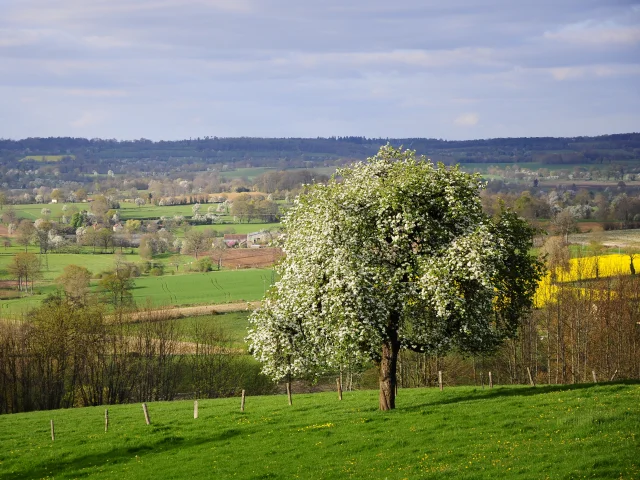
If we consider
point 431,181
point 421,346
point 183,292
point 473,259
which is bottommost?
point 183,292

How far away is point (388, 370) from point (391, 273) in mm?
4709

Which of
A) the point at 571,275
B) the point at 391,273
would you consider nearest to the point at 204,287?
the point at 571,275

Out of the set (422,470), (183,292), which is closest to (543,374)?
(422,470)

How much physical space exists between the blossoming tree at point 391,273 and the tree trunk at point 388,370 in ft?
0.19

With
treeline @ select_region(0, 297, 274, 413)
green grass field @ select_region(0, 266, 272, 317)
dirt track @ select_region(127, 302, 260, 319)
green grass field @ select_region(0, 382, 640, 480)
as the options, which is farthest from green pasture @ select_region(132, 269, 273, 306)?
green grass field @ select_region(0, 382, 640, 480)

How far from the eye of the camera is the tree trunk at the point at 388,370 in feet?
109

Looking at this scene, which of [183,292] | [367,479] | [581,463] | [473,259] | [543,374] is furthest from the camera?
[183,292]

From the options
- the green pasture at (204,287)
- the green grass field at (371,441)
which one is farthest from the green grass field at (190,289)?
the green grass field at (371,441)

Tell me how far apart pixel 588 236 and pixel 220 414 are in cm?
11718

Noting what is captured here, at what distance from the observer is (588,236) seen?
140m

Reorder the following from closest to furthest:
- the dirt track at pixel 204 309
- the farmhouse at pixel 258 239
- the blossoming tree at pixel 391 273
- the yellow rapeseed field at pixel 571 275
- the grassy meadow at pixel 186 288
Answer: the blossoming tree at pixel 391 273 → the yellow rapeseed field at pixel 571 275 → the dirt track at pixel 204 309 → the grassy meadow at pixel 186 288 → the farmhouse at pixel 258 239

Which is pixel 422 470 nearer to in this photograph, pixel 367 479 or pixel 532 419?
pixel 367 479

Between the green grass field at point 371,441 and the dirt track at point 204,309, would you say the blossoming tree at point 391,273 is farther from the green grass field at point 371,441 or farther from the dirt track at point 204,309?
the dirt track at point 204,309

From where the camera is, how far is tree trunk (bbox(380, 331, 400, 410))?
3328cm
